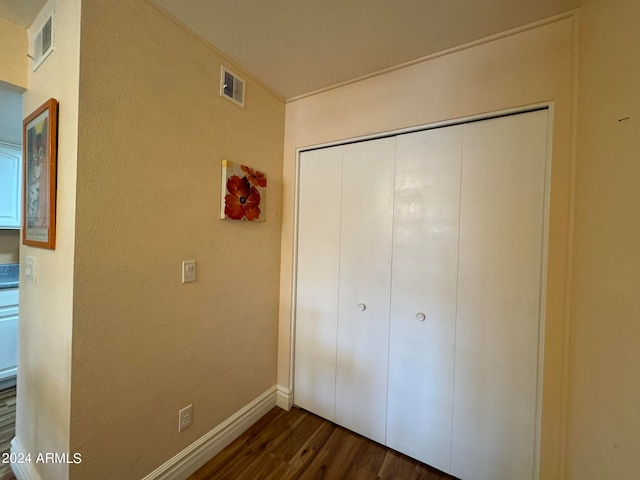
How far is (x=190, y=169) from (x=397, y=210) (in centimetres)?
125

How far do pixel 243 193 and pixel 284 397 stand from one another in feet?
5.34

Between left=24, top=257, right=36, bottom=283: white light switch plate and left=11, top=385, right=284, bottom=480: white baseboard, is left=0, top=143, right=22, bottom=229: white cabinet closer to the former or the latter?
left=24, top=257, right=36, bottom=283: white light switch plate

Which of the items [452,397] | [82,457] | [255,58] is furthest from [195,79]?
[452,397]

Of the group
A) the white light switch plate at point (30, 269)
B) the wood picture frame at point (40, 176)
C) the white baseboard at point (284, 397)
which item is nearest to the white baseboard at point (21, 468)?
the white light switch plate at point (30, 269)

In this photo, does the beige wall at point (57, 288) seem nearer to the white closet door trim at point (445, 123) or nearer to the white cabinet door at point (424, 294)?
the white closet door trim at point (445, 123)

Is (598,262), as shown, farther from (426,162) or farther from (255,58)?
(255,58)

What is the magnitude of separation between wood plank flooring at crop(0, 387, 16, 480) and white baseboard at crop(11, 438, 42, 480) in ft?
0.14

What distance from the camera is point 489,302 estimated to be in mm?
1307

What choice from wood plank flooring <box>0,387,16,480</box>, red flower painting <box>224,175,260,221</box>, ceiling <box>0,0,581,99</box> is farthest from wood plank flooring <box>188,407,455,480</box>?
ceiling <box>0,0,581,99</box>

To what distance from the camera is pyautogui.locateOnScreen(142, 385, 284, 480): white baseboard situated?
128 centimetres

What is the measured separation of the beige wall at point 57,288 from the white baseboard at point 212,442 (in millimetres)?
427

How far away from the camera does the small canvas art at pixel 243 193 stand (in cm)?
149

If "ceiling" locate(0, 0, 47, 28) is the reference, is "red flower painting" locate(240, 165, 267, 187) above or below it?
below

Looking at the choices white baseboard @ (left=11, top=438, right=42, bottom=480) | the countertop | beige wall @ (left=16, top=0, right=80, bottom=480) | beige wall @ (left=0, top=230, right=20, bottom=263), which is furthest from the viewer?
beige wall @ (left=0, top=230, right=20, bottom=263)
